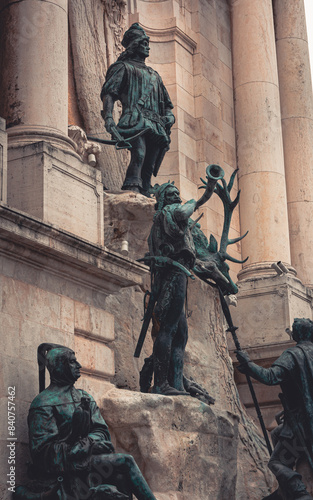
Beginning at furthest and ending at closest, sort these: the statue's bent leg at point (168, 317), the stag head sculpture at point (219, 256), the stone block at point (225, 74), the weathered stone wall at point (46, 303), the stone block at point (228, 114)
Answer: the stone block at point (225, 74) < the stone block at point (228, 114) < the stag head sculpture at point (219, 256) < the statue's bent leg at point (168, 317) < the weathered stone wall at point (46, 303)

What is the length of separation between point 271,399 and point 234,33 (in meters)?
7.66

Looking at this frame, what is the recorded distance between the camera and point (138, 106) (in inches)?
549

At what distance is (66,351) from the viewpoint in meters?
8.70

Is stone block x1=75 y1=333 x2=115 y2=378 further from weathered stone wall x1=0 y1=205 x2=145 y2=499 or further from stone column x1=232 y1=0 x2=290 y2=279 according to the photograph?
stone column x1=232 y1=0 x2=290 y2=279

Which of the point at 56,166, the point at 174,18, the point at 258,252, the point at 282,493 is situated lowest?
the point at 282,493

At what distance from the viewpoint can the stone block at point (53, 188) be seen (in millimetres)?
10227

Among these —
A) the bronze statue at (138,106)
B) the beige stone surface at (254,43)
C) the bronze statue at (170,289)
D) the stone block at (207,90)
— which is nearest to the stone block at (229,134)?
the stone block at (207,90)

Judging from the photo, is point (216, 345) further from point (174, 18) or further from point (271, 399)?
point (174, 18)

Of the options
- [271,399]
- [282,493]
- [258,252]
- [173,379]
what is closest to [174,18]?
[258,252]

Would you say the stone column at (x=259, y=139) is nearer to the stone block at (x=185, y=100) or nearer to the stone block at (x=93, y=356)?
the stone block at (x=185, y=100)

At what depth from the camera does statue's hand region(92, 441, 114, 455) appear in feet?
27.2

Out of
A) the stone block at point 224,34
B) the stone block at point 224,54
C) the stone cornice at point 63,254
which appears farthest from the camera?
the stone block at point 224,34

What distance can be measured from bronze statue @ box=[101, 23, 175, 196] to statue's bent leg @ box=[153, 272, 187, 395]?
3283 millimetres

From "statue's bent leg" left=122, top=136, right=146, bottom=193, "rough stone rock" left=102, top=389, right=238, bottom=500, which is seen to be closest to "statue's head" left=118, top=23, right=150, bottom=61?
"statue's bent leg" left=122, top=136, right=146, bottom=193
